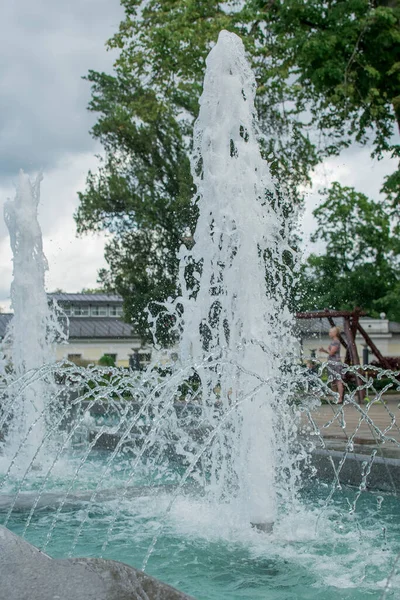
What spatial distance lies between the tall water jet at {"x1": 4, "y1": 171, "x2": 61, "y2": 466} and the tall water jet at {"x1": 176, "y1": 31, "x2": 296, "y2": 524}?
334cm

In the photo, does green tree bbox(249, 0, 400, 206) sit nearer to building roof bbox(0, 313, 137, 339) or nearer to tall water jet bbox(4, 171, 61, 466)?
tall water jet bbox(4, 171, 61, 466)

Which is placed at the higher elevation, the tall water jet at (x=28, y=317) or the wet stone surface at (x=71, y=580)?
the tall water jet at (x=28, y=317)

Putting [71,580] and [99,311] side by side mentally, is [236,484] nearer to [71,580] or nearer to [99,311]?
[71,580]

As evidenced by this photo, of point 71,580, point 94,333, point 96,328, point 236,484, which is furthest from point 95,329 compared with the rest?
point 71,580

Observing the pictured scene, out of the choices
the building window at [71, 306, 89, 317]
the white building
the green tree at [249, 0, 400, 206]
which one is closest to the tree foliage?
the green tree at [249, 0, 400, 206]

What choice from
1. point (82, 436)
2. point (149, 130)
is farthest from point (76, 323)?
point (82, 436)

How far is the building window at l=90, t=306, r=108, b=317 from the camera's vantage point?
65.1m

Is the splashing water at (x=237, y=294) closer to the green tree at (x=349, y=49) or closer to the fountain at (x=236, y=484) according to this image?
the fountain at (x=236, y=484)

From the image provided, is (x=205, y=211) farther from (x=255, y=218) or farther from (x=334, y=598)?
(x=334, y=598)

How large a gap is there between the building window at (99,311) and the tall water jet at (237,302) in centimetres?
5857

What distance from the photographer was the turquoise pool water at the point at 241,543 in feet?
12.8

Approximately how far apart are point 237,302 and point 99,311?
60.5 m

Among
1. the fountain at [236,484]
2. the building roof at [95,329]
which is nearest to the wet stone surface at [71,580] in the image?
the fountain at [236,484]

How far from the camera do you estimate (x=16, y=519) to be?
545cm
